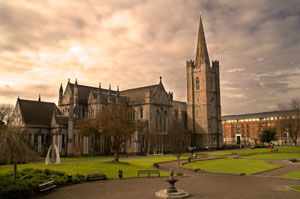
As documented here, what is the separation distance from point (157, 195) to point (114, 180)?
28.3 ft

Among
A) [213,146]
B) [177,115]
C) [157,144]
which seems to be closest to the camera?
[157,144]

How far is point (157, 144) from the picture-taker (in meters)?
67.1

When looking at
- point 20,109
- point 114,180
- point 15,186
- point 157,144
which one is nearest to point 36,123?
point 20,109

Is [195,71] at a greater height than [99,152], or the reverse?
[195,71]

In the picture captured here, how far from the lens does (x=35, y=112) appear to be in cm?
5862

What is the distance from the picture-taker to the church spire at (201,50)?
9055 centimetres

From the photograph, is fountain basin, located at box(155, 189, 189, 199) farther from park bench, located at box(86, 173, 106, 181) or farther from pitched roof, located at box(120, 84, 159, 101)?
pitched roof, located at box(120, 84, 159, 101)

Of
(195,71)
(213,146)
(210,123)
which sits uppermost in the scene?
(195,71)

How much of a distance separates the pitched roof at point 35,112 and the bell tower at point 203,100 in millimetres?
47951

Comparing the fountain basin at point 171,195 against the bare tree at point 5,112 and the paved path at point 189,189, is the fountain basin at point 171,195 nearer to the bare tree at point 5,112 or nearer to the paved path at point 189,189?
the paved path at point 189,189

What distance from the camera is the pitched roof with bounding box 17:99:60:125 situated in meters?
56.2

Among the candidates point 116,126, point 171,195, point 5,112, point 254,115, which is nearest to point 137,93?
point 116,126

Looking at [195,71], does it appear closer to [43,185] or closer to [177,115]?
[177,115]

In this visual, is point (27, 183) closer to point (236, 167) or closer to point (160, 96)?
point (236, 167)
